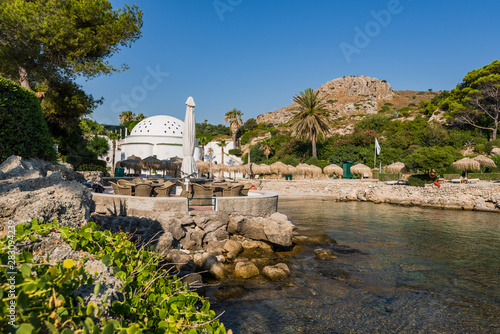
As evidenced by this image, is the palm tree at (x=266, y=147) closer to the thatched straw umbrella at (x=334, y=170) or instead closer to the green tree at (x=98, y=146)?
the thatched straw umbrella at (x=334, y=170)

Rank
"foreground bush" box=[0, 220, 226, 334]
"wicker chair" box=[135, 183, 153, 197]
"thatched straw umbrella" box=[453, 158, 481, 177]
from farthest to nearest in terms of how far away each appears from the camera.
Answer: "thatched straw umbrella" box=[453, 158, 481, 177] → "wicker chair" box=[135, 183, 153, 197] → "foreground bush" box=[0, 220, 226, 334]

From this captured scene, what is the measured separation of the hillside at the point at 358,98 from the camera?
267 feet

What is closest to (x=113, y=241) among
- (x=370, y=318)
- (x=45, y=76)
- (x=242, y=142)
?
(x=370, y=318)

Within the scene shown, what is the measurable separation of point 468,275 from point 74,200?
9237 millimetres

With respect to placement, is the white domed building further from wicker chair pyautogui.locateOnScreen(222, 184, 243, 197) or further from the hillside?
the hillside

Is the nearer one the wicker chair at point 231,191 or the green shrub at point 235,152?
the wicker chair at point 231,191

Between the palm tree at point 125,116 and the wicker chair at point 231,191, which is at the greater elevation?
the palm tree at point 125,116

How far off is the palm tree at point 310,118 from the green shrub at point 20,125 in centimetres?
3370

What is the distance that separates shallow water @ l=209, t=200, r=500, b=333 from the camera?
522 centimetres

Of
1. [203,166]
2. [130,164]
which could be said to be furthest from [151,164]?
[203,166]

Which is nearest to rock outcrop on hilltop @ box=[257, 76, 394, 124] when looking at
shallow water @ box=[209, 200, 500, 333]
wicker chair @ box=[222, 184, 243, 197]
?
wicker chair @ box=[222, 184, 243, 197]

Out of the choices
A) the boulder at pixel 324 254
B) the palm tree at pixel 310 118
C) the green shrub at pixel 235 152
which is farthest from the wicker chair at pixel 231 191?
the green shrub at pixel 235 152

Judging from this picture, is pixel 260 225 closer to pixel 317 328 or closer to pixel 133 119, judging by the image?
pixel 317 328

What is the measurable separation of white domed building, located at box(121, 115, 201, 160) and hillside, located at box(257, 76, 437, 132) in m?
42.6
